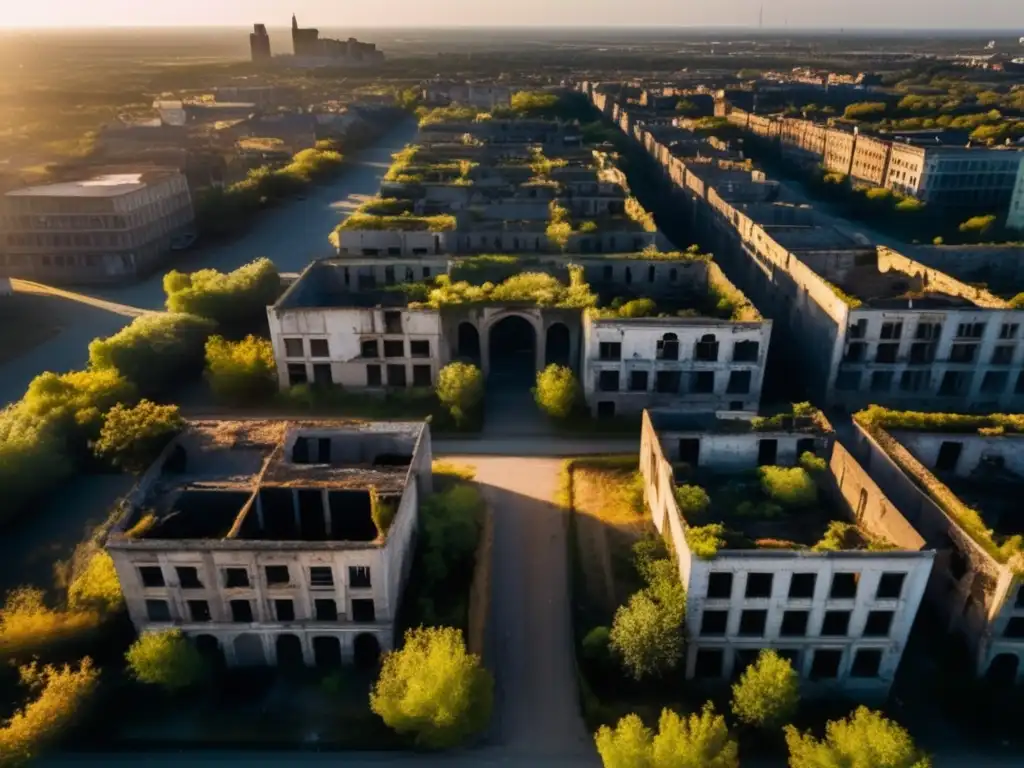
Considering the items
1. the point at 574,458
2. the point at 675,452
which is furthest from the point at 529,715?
the point at 574,458

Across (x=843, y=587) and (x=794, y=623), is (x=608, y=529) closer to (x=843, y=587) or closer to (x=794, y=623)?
(x=794, y=623)

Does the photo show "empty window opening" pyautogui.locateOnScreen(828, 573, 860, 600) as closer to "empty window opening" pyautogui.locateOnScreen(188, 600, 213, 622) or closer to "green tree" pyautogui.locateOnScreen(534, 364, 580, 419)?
"green tree" pyautogui.locateOnScreen(534, 364, 580, 419)

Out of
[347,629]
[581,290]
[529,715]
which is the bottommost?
[529,715]

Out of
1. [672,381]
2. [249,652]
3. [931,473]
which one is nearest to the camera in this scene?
[249,652]

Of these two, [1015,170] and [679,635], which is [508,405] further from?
[1015,170]

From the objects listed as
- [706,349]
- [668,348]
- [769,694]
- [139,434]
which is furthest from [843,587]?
[139,434]
